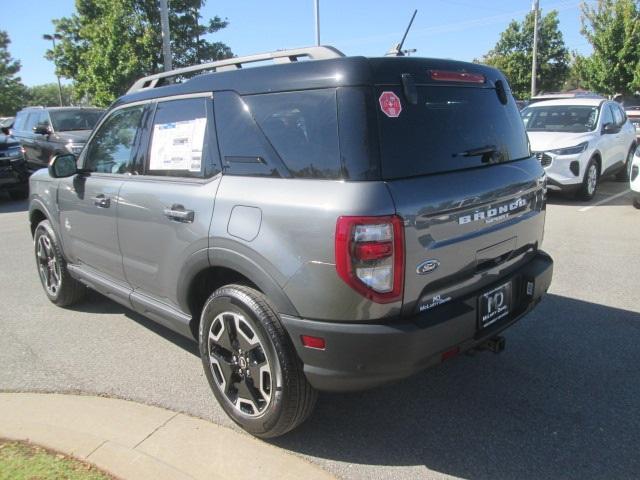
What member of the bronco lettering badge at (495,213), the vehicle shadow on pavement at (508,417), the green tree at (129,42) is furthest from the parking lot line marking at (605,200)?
the green tree at (129,42)

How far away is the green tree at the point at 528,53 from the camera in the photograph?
40625 mm

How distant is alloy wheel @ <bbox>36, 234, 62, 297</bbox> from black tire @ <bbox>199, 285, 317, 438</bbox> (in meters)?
2.45

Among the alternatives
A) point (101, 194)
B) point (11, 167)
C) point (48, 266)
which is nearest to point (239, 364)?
point (101, 194)

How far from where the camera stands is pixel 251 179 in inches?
105

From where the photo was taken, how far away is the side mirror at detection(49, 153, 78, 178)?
399cm

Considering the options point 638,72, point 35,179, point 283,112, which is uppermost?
point 638,72

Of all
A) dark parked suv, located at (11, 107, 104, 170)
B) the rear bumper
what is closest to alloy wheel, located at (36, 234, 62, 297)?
the rear bumper

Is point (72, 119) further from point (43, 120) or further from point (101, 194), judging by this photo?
point (101, 194)

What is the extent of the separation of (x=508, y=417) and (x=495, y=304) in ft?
2.24

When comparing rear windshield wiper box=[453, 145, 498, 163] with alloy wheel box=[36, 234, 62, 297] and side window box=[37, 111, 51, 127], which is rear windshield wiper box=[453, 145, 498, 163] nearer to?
alloy wheel box=[36, 234, 62, 297]

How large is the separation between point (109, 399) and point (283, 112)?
208 cm

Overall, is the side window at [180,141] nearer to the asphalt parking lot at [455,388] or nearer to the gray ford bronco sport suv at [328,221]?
the gray ford bronco sport suv at [328,221]

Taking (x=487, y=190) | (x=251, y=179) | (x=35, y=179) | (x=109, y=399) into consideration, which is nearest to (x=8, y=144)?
(x=35, y=179)

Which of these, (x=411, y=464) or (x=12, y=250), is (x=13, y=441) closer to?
(x=411, y=464)
